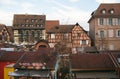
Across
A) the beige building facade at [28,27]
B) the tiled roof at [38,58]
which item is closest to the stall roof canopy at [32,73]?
the tiled roof at [38,58]

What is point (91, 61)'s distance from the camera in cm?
3534

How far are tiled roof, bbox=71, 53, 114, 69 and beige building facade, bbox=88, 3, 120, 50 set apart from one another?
2938cm

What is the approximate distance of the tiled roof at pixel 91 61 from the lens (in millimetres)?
34000

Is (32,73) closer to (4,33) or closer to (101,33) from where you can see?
(101,33)

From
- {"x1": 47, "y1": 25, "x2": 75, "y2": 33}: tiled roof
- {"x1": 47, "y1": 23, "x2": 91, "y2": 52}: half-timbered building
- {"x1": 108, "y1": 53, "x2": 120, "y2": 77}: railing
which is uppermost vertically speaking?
{"x1": 47, "y1": 25, "x2": 75, "y2": 33}: tiled roof

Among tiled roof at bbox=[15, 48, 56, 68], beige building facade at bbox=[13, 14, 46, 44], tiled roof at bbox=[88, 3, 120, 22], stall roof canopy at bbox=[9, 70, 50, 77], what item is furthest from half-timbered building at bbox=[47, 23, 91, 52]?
stall roof canopy at bbox=[9, 70, 50, 77]

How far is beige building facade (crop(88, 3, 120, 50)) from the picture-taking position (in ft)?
216

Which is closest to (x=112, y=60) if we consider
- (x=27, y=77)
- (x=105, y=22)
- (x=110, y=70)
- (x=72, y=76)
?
(x=110, y=70)

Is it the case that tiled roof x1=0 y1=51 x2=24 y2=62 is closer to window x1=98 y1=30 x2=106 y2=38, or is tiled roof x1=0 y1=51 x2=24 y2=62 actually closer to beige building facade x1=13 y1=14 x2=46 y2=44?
window x1=98 y1=30 x2=106 y2=38

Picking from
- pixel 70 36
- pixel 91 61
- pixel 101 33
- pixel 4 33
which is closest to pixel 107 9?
pixel 101 33

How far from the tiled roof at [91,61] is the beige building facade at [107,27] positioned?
96.4 ft

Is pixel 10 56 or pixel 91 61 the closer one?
pixel 91 61

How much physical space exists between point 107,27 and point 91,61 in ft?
105

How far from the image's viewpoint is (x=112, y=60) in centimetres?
3503
